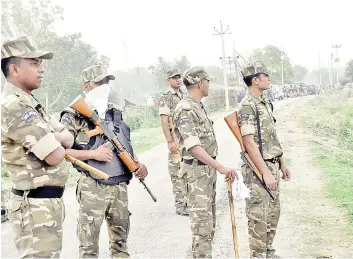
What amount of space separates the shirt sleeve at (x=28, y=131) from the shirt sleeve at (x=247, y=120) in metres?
1.91

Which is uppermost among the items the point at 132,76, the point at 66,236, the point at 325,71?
the point at 66,236

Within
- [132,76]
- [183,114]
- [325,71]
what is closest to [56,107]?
[183,114]

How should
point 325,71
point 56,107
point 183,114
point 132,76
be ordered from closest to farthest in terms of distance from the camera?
point 183,114
point 56,107
point 132,76
point 325,71

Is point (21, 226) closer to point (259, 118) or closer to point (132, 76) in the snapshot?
point (259, 118)

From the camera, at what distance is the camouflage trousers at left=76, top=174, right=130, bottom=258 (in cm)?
350

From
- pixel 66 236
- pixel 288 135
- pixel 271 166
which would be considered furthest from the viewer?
pixel 288 135

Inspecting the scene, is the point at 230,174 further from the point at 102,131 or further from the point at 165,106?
the point at 165,106

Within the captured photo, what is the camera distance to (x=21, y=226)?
262 centimetres

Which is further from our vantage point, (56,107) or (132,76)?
(132,76)

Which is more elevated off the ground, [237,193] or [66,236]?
[237,193]

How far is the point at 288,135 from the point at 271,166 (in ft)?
38.7

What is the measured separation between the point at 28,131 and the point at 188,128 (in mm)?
1545

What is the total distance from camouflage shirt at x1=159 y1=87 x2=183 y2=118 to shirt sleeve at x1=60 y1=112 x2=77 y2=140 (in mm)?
2406

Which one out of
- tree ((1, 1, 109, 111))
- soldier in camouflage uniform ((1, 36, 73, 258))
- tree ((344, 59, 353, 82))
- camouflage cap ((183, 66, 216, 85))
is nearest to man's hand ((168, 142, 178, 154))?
camouflage cap ((183, 66, 216, 85))
